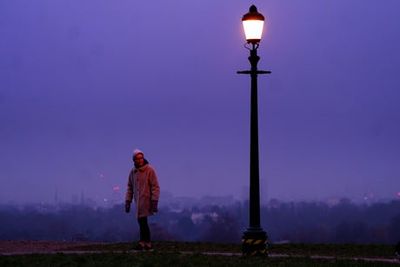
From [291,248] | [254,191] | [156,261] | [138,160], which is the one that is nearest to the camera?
[156,261]

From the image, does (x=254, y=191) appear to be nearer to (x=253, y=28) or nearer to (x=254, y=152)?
(x=254, y=152)

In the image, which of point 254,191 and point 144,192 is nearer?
point 254,191

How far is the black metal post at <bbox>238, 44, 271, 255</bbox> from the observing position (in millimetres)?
17719

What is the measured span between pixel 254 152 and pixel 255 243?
5.48 ft

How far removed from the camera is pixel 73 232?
27.5 m

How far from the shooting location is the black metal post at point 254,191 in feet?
58.1

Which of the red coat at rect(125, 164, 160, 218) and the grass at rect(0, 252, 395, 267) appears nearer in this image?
the grass at rect(0, 252, 395, 267)

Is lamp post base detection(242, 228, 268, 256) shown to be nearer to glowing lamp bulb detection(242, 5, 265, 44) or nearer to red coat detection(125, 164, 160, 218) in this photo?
red coat detection(125, 164, 160, 218)

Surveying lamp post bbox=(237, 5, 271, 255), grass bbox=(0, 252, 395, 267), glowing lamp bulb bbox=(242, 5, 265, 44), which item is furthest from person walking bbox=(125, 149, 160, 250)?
glowing lamp bulb bbox=(242, 5, 265, 44)

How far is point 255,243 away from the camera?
1770 centimetres

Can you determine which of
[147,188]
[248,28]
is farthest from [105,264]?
[248,28]

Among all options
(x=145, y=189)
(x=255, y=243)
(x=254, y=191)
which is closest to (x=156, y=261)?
(x=255, y=243)

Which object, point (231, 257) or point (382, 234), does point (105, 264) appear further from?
point (382, 234)

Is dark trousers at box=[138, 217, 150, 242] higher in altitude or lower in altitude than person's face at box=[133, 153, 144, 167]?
lower
